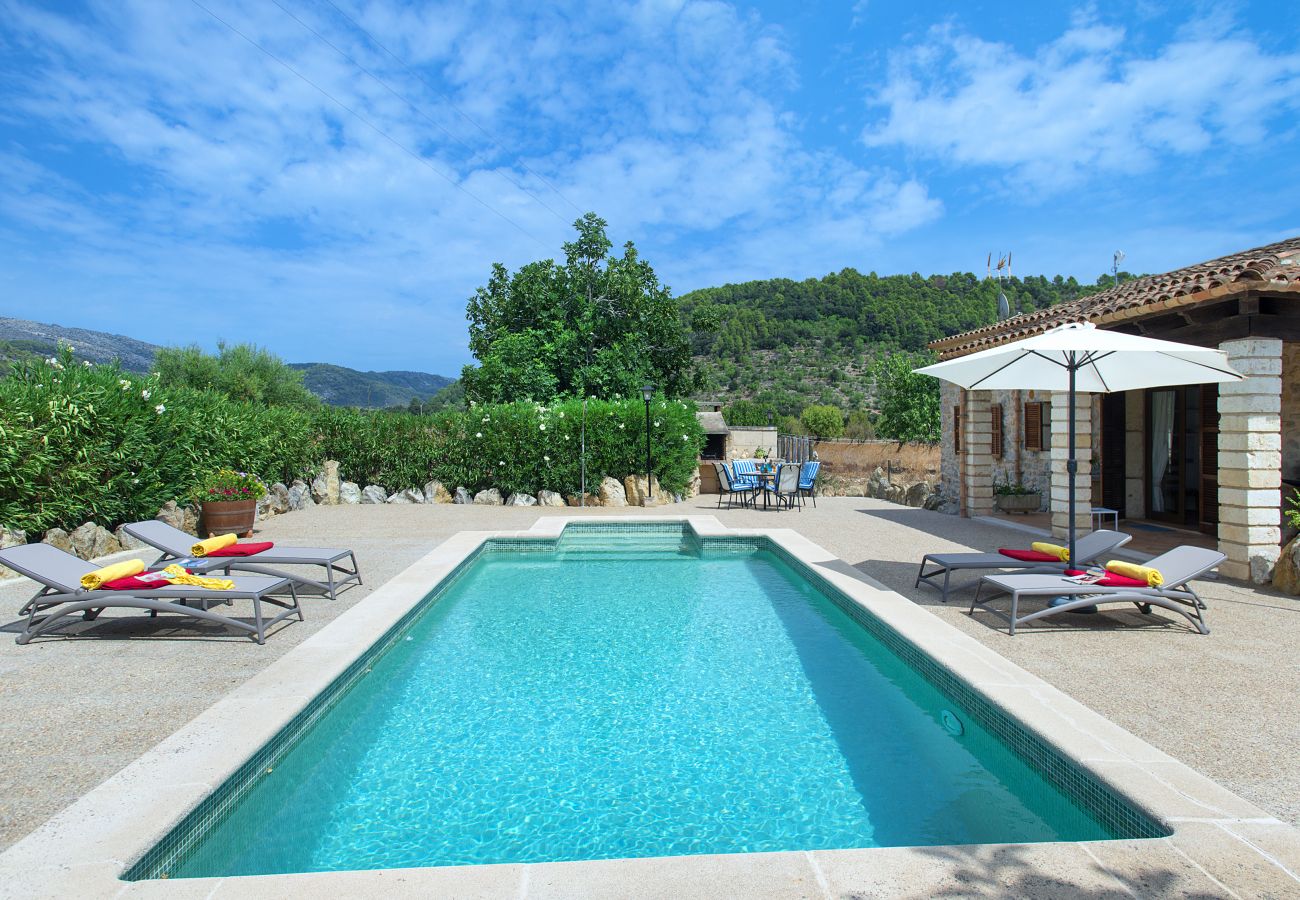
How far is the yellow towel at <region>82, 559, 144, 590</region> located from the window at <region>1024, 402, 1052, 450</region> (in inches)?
543

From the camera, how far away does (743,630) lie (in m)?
6.87

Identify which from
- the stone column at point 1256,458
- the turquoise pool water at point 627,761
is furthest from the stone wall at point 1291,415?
the turquoise pool water at point 627,761

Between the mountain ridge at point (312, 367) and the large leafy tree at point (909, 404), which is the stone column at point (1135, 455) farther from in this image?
the mountain ridge at point (312, 367)

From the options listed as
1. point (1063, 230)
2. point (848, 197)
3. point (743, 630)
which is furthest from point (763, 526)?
point (1063, 230)

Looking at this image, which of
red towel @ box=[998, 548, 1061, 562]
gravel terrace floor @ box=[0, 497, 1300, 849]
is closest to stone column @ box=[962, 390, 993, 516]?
gravel terrace floor @ box=[0, 497, 1300, 849]

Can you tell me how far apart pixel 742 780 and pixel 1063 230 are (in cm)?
1942

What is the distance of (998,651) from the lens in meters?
5.22

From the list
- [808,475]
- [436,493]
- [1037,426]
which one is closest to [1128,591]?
[1037,426]

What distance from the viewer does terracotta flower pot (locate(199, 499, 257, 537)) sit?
34.8 feet

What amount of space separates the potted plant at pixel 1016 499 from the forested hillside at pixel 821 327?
124ft

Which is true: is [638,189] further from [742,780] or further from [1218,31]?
[742,780]

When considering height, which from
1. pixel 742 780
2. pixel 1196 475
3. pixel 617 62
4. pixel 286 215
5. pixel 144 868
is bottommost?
pixel 742 780

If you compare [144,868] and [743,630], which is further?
[743,630]

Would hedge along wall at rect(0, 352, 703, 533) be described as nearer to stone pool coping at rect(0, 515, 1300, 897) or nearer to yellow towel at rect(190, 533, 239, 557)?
yellow towel at rect(190, 533, 239, 557)
